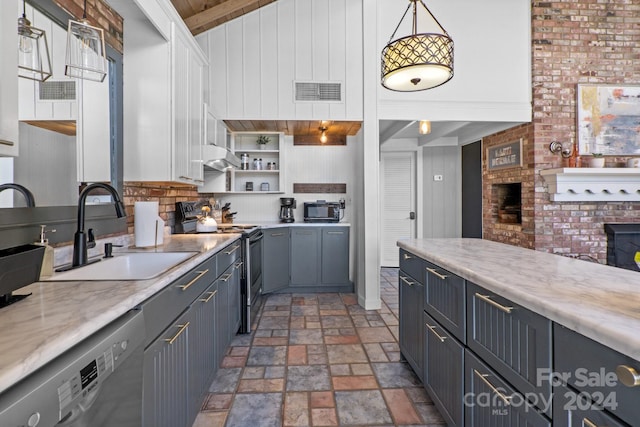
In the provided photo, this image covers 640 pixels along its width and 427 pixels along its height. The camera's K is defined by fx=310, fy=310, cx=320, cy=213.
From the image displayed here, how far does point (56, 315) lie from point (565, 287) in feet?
5.15

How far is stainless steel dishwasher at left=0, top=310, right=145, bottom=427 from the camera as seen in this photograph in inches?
22.5

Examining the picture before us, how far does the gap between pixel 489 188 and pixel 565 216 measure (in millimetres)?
995

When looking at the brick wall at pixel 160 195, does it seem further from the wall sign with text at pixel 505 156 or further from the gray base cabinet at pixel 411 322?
the wall sign with text at pixel 505 156

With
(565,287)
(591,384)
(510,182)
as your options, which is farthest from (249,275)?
(510,182)

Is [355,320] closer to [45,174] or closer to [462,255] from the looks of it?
[462,255]

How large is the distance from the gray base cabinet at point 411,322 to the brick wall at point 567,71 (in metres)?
2.33

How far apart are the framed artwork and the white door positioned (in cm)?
239

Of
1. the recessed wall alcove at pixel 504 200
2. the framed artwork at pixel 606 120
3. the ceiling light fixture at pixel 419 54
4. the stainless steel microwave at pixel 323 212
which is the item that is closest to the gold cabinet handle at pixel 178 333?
the ceiling light fixture at pixel 419 54

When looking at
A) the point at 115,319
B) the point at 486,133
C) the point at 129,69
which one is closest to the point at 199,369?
the point at 115,319

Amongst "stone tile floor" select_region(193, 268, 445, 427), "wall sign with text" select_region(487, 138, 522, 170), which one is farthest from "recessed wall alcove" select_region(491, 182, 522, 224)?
"stone tile floor" select_region(193, 268, 445, 427)

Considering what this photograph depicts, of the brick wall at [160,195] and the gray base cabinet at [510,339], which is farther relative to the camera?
the brick wall at [160,195]

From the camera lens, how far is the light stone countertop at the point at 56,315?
61cm

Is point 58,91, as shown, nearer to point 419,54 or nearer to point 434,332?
point 419,54

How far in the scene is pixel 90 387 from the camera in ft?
2.44
